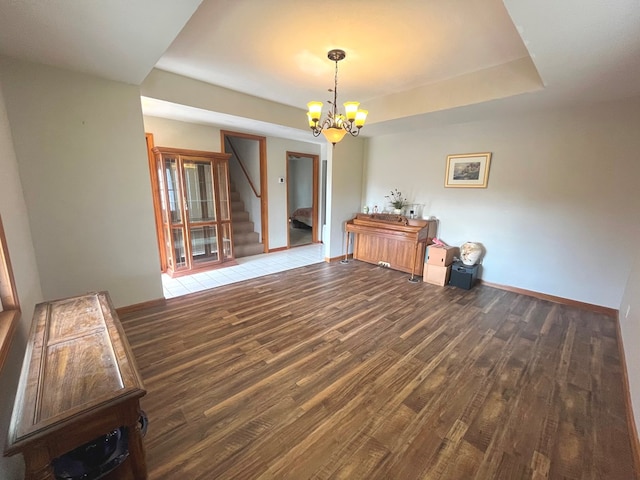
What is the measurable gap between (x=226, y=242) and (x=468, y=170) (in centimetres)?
432

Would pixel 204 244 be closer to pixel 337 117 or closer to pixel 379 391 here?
pixel 337 117

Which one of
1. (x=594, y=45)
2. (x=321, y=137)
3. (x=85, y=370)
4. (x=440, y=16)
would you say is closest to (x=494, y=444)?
(x=85, y=370)

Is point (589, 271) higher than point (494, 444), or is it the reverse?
point (589, 271)

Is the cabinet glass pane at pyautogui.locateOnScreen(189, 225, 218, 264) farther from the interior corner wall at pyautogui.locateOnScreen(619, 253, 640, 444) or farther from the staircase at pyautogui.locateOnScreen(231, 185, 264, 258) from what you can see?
the interior corner wall at pyautogui.locateOnScreen(619, 253, 640, 444)

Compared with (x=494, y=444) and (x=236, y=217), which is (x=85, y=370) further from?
(x=236, y=217)

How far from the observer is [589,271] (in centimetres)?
322

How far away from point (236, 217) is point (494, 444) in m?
5.46

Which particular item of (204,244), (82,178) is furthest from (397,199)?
(82,178)

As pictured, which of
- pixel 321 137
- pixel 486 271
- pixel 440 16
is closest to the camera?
pixel 440 16

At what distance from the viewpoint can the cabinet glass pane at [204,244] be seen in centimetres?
449

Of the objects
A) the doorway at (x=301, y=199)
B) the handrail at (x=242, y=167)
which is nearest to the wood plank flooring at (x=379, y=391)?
the handrail at (x=242, y=167)

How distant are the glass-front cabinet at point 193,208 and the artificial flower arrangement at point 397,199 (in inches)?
120

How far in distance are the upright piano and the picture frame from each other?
75 cm

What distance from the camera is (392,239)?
459 cm
